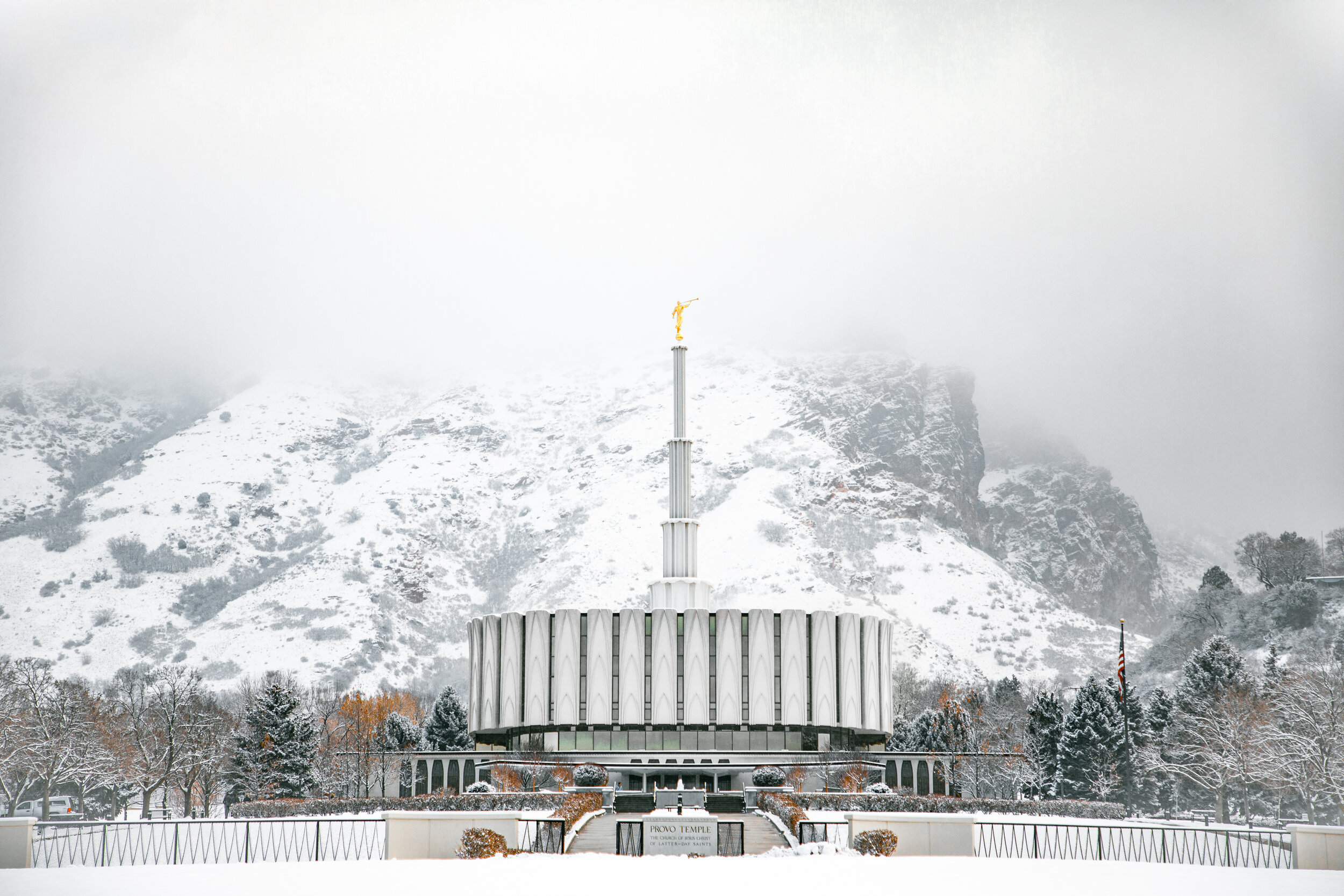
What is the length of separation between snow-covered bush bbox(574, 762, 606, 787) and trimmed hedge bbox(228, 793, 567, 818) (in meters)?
11.7

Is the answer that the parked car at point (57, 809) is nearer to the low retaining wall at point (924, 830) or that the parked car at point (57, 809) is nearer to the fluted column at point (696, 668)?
the fluted column at point (696, 668)

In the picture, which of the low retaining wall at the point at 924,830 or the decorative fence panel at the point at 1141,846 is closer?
the low retaining wall at the point at 924,830

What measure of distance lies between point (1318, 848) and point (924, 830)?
8.43 meters

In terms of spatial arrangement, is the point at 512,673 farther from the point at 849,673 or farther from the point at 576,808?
the point at 576,808

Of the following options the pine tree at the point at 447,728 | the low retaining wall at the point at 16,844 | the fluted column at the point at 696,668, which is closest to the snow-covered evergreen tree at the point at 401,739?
the pine tree at the point at 447,728

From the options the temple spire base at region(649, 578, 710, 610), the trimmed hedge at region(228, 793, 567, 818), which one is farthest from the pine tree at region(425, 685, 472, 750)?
the trimmed hedge at region(228, 793, 567, 818)

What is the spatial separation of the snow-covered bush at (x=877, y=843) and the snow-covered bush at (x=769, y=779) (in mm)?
38107

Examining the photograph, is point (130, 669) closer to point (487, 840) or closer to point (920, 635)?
point (920, 635)

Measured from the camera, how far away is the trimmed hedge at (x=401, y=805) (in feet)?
163

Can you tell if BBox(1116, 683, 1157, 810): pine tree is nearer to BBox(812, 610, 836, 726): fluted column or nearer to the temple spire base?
BBox(812, 610, 836, 726): fluted column

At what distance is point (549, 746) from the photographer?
238 ft

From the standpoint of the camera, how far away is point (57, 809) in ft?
246

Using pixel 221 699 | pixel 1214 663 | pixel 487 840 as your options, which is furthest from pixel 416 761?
pixel 221 699

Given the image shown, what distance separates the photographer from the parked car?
215ft
